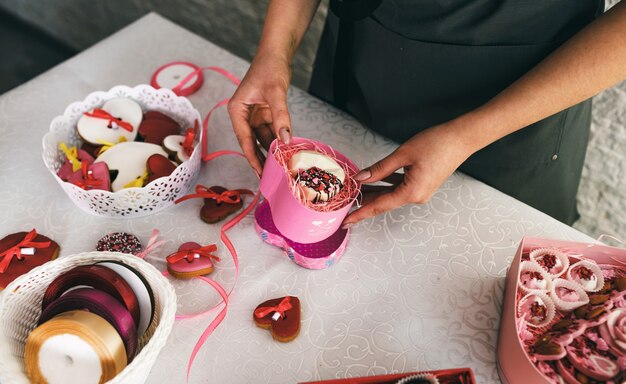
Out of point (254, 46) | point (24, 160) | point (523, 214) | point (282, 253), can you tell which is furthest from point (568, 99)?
point (254, 46)

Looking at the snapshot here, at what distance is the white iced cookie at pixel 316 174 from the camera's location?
2.43 ft

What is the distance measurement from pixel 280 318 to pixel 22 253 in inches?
16.8

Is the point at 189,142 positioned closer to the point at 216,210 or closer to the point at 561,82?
the point at 216,210

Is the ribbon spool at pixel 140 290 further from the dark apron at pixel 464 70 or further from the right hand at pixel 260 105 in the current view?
the dark apron at pixel 464 70

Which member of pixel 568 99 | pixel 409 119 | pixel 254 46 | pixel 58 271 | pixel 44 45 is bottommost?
pixel 44 45

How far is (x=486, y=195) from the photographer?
3.11 feet

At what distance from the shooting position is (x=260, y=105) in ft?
3.01

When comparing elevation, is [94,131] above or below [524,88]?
below

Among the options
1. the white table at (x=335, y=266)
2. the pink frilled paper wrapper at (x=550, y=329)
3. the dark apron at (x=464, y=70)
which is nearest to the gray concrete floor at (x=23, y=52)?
the white table at (x=335, y=266)

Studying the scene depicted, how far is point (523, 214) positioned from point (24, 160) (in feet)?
3.08

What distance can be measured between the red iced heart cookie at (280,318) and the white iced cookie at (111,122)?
443 mm

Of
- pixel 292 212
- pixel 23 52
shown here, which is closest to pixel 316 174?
pixel 292 212

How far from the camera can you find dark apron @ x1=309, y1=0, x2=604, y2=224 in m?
0.85

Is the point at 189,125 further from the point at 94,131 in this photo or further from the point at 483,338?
the point at 483,338
